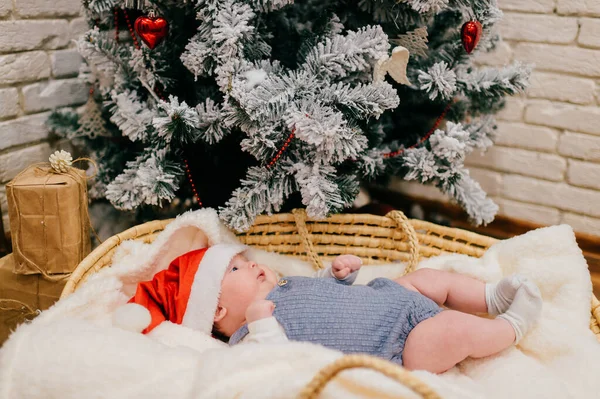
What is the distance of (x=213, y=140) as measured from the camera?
1.12 metres

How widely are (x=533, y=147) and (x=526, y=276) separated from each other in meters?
0.69

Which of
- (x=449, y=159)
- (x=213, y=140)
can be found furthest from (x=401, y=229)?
(x=213, y=140)

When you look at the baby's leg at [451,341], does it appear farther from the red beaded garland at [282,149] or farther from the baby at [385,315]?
the red beaded garland at [282,149]

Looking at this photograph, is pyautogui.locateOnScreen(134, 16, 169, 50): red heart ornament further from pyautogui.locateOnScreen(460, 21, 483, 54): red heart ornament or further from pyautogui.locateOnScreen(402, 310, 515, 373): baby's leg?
pyautogui.locateOnScreen(402, 310, 515, 373): baby's leg

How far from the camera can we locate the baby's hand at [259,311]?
912 millimetres

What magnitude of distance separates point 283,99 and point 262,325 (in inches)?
16.5

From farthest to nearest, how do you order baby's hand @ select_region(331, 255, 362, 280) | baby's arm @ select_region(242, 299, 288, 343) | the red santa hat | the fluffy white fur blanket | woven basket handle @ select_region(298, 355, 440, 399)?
baby's hand @ select_region(331, 255, 362, 280)
the red santa hat
baby's arm @ select_region(242, 299, 288, 343)
the fluffy white fur blanket
woven basket handle @ select_region(298, 355, 440, 399)

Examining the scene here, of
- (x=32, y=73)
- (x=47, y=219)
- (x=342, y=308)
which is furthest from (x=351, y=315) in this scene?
(x=32, y=73)

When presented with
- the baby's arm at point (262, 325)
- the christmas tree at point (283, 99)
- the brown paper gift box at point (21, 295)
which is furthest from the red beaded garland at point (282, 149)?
the brown paper gift box at point (21, 295)

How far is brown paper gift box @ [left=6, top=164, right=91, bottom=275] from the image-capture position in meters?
1.07

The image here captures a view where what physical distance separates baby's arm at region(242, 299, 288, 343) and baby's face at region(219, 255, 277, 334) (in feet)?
0.27

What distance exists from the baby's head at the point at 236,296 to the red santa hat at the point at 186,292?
2 centimetres

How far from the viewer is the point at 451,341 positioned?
2.97 feet

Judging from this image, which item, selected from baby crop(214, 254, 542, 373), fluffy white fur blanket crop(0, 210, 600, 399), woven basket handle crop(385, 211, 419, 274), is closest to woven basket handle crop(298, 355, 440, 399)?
fluffy white fur blanket crop(0, 210, 600, 399)
